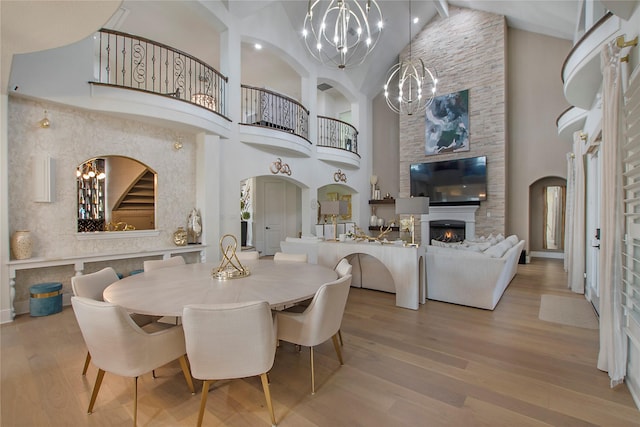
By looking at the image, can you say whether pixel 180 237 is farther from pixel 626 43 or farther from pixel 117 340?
pixel 626 43

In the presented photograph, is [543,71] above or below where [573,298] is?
above

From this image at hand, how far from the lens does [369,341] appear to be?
2.79 metres

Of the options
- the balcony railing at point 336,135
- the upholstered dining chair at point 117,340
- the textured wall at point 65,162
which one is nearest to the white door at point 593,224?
the upholstered dining chair at point 117,340

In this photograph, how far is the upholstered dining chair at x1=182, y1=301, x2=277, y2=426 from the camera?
1504mm

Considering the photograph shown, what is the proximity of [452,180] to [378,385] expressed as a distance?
7.25 meters

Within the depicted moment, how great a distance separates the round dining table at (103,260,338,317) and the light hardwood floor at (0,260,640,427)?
0.72 metres

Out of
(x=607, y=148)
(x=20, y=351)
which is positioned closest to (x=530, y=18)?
(x=607, y=148)

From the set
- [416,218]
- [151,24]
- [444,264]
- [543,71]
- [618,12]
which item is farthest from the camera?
[416,218]

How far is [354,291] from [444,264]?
57.9 inches

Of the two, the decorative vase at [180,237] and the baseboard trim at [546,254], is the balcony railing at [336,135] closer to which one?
the decorative vase at [180,237]

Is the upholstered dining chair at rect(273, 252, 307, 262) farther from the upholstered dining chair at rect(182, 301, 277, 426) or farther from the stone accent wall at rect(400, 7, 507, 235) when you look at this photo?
the stone accent wall at rect(400, 7, 507, 235)

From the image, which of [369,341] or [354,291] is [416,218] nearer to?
[354,291]

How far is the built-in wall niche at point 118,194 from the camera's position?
536cm

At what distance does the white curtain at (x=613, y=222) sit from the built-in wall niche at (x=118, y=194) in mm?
6115
